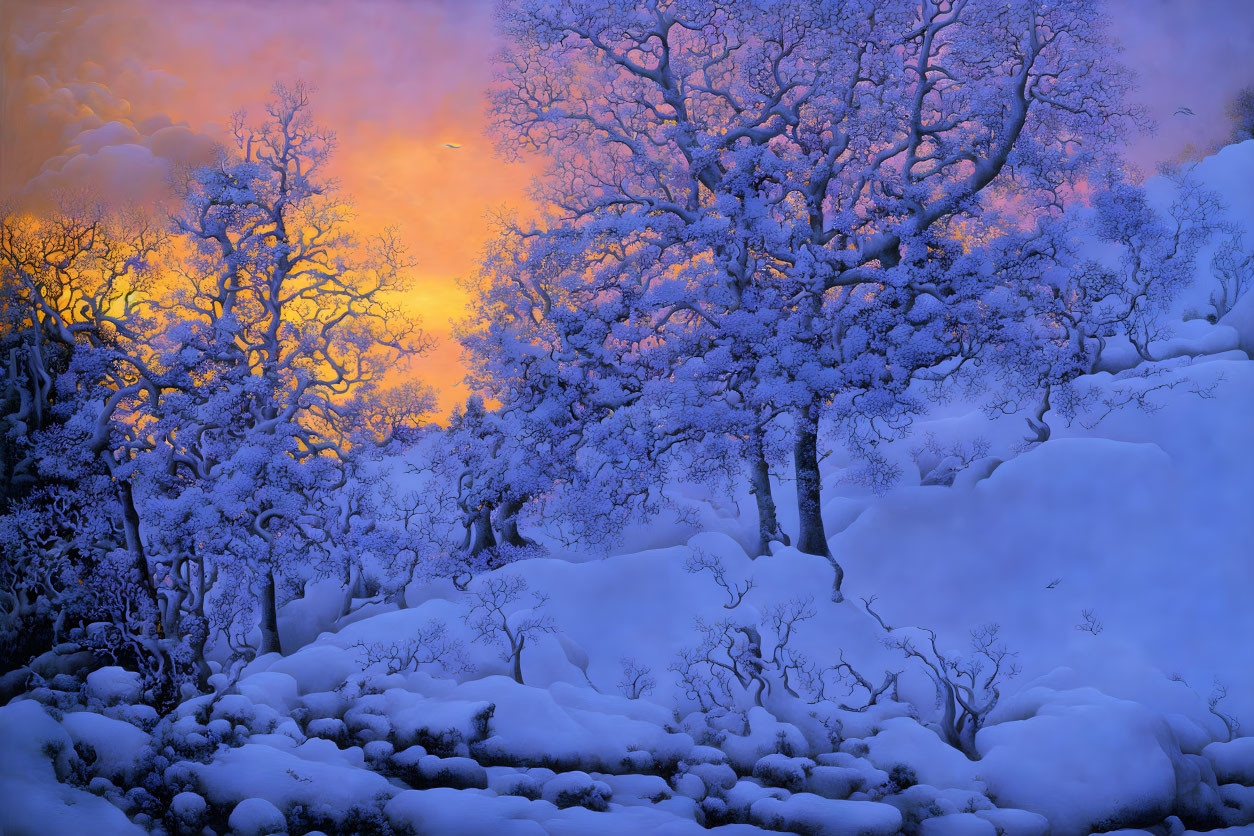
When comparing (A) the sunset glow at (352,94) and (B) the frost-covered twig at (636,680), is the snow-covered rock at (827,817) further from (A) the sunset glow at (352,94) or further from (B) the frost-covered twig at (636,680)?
(A) the sunset glow at (352,94)

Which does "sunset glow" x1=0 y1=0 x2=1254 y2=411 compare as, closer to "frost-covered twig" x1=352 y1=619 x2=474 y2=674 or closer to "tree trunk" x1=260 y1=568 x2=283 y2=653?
"frost-covered twig" x1=352 y1=619 x2=474 y2=674

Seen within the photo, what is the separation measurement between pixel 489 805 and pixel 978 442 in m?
3.41

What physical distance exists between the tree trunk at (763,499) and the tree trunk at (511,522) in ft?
4.50

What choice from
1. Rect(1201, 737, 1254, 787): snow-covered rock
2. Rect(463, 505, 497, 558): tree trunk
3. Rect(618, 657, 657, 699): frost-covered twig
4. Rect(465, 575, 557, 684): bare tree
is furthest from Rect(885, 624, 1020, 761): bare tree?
Rect(463, 505, 497, 558): tree trunk

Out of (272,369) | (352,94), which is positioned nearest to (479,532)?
(272,369)

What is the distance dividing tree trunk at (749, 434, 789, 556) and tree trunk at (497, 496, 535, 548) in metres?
1.37

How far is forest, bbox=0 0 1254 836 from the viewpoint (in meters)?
4.25

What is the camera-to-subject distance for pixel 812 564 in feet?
15.1

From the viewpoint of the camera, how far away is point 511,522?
4.69m

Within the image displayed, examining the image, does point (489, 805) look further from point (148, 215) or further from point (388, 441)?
point (148, 215)

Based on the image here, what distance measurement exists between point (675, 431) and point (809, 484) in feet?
2.89

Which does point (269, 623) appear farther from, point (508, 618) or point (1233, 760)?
point (1233, 760)

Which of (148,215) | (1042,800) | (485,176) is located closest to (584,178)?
(485,176)

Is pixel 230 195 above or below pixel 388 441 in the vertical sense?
above
